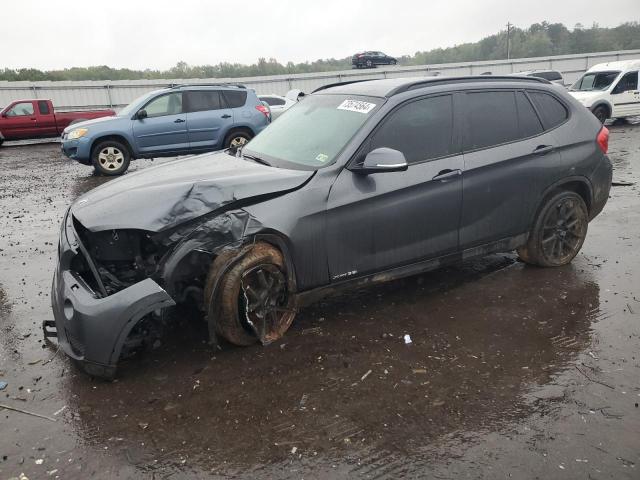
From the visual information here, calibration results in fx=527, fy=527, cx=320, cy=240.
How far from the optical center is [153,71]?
51.7 meters

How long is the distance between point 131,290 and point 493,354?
239 cm

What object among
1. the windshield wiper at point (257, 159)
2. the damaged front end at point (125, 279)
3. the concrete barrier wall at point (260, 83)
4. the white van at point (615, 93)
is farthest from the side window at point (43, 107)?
the white van at point (615, 93)

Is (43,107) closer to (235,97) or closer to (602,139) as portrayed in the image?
(235,97)

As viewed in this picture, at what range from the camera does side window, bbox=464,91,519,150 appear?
441 cm

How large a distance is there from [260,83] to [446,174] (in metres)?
27.1

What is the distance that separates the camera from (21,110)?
18219mm

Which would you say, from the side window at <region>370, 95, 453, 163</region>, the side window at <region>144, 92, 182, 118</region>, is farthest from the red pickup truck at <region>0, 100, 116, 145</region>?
the side window at <region>370, 95, 453, 163</region>

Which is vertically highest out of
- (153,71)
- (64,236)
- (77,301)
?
(153,71)

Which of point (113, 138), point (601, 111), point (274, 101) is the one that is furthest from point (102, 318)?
point (601, 111)

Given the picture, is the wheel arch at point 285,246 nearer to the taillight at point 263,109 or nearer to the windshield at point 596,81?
the taillight at point 263,109

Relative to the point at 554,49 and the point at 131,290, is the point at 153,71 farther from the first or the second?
the point at 554,49

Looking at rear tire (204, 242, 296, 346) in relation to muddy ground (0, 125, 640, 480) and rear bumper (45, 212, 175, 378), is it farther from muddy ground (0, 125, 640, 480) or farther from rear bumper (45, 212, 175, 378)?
rear bumper (45, 212, 175, 378)

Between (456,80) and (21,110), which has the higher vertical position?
(21,110)

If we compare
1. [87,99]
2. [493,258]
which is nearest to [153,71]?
[87,99]
